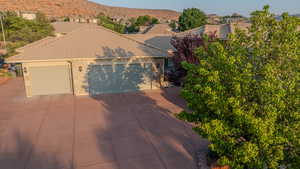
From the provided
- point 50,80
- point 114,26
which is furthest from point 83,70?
point 114,26

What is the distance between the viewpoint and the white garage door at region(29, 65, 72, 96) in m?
13.9

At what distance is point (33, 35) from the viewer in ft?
90.1

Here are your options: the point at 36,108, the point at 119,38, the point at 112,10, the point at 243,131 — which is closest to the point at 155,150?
the point at 243,131

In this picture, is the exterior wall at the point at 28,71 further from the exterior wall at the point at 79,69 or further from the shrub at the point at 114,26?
the shrub at the point at 114,26

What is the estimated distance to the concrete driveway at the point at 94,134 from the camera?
7.19 m

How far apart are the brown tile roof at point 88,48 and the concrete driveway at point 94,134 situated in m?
2.95

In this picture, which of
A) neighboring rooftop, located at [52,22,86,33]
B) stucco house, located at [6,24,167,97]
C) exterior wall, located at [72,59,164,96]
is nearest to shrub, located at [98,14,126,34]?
neighboring rooftop, located at [52,22,86,33]

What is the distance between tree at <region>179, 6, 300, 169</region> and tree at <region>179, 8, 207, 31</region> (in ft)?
144

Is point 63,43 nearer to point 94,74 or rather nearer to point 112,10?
point 94,74

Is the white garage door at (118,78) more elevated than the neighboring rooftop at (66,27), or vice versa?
the neighboring rooftop at (66,27)

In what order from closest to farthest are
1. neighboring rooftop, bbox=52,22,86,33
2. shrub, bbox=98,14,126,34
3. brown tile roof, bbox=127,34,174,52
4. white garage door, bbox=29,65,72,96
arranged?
1. white garage door, bbox=29,65,72,96
2. brown tile roof, bbox=127,34,174,52
3. neighboring rooftop, bbox=52,22,86,33
4. shrub, bbox=98,14,126,34

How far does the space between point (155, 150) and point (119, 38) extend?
1142 cm

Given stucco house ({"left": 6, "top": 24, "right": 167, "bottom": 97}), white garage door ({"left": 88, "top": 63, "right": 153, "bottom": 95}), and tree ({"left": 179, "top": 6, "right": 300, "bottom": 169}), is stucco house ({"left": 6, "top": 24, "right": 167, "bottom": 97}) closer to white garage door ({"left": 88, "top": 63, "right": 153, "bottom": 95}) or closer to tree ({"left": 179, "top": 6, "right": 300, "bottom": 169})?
white garage door ({"left": 88, "top": 63, "right": 153, "bottom": 95})

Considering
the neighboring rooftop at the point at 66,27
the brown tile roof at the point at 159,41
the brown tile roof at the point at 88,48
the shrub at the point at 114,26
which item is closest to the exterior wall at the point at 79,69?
the brown tile roof at the point at 88,48
